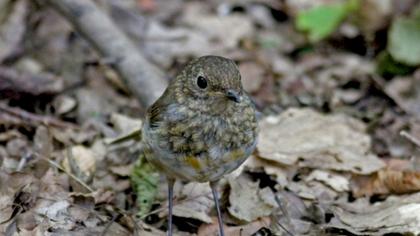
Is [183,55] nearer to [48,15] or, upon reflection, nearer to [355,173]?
[48,15]

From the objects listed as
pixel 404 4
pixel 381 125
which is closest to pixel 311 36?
pixel 404 4

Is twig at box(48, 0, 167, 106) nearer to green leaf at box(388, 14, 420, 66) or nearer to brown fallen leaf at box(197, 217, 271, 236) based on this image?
brown fallen leaf at box(197, 217, 271, 236)

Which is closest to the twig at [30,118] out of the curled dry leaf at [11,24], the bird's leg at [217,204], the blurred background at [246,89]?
the blurred background at [246,89]

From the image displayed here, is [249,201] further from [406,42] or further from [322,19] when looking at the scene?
[322,19]

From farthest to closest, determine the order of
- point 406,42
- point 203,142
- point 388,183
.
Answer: point 406,42 < point 388,183 < point 203,142

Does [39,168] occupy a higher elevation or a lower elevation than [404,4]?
lower

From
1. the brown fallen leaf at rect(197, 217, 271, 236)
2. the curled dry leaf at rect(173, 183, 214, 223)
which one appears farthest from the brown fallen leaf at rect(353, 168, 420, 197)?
the curled dry leaf at rect(173, 183, 214, 223)

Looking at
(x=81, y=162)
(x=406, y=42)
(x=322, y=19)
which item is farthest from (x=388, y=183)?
(x=322, y=19)
